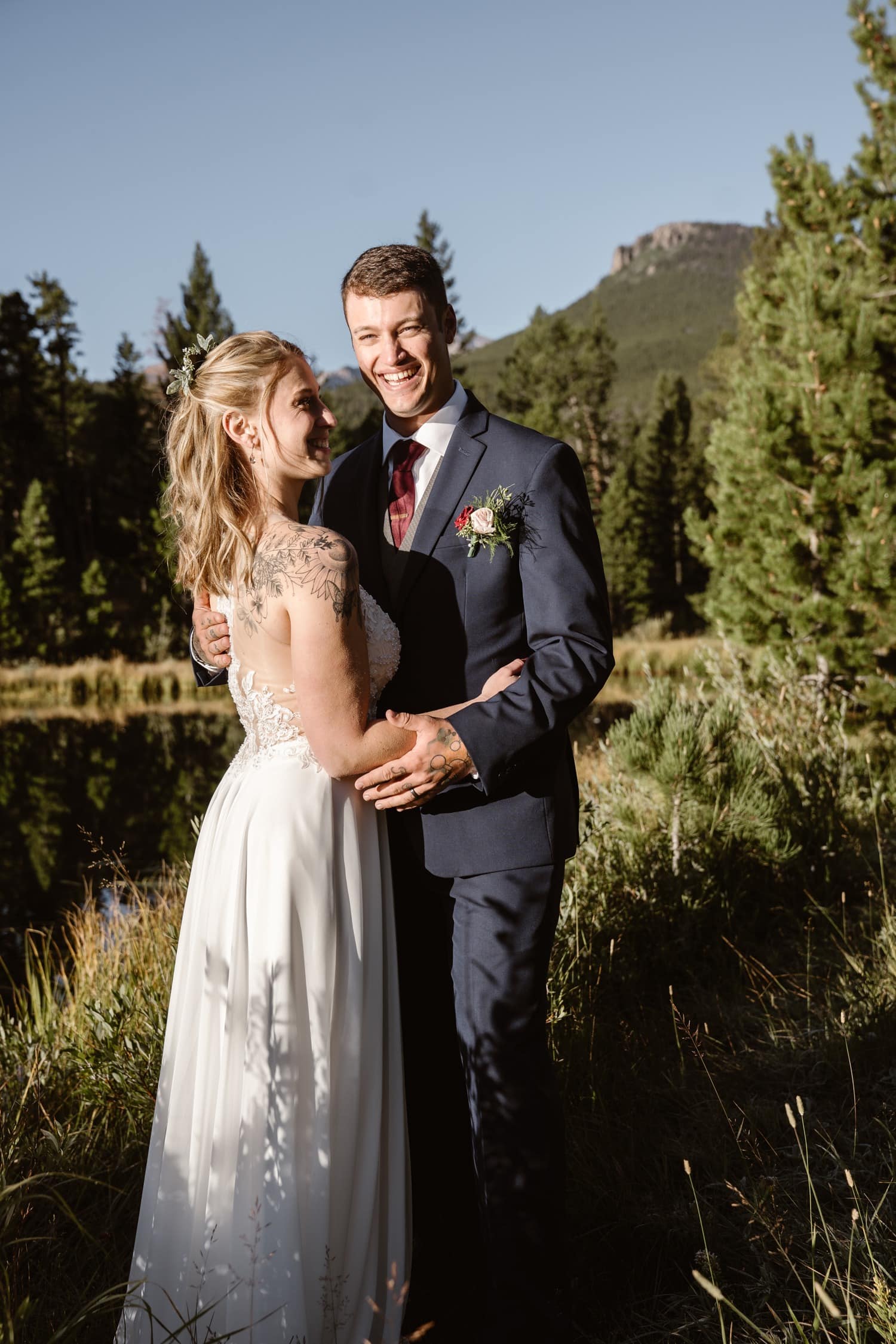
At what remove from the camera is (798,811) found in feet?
19.9

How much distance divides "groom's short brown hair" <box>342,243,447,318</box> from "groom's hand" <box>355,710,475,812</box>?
1260mm

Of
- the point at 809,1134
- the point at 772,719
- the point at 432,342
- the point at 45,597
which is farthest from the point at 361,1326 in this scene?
Answer: the point at 45,597

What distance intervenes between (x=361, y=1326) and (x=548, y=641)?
1.81 meters

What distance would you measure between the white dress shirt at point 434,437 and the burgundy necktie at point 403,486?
0.04 feet

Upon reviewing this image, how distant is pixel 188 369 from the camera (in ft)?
9.57

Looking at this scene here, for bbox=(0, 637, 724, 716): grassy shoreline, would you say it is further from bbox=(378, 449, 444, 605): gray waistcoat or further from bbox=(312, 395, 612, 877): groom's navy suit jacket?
bbox=(312, 395, 612, 877): groom's navy suit jacket

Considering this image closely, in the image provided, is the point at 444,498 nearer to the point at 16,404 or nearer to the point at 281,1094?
the point at 281,1094

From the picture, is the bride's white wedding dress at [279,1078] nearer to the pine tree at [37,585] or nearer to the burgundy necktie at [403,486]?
the burgundy necktie at [403,486]

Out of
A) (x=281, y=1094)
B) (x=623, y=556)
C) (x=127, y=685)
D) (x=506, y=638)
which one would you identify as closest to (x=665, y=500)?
(x=623, y=556)

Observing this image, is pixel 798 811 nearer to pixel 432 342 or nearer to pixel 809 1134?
pixel 809 1134

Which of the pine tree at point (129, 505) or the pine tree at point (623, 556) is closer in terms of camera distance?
Answer: the pine tree at point (623, 556)

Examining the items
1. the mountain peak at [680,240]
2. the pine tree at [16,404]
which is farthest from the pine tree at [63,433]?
the mountain peak at [680,240]

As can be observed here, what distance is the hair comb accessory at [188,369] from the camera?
9.45 feet

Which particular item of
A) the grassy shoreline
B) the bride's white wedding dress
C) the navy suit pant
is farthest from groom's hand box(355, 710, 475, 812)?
the grassy shoreline
